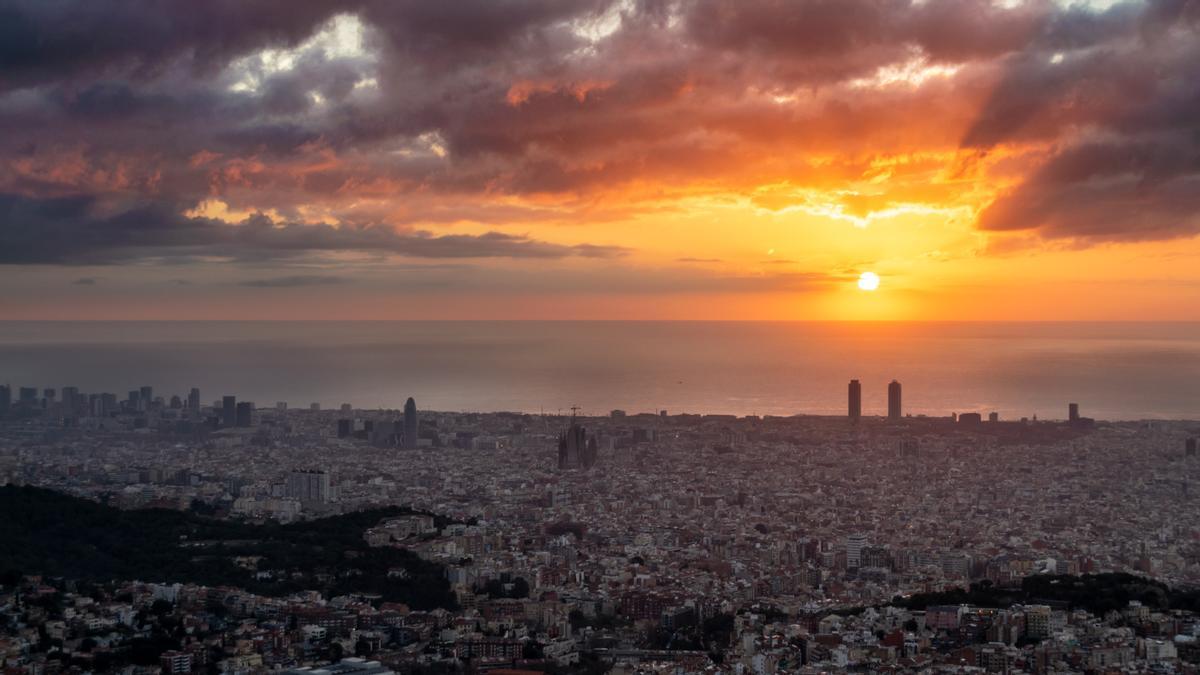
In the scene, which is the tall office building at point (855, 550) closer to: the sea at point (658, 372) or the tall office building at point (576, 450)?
the tall office building at point (576, 450)

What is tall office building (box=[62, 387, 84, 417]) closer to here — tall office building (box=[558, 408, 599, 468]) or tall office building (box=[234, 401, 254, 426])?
tall office building (box=[234, 401, 254, 426])

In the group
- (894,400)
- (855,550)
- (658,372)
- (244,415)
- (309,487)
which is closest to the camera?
(855,550)

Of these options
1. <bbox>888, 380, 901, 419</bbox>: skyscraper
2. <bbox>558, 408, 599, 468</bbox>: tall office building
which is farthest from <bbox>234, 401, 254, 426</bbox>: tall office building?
<bbox>888, 380, 901, 419</bbox>: skyscraper

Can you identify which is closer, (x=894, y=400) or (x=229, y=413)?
(x=229, y=413)

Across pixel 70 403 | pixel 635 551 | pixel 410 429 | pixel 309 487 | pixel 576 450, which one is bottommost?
pixel 635 551

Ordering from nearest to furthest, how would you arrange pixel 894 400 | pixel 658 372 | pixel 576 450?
pixel 576 450
pixel 894 400
pixel 658 372

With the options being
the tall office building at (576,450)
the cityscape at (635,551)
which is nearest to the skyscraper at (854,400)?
the cityscape at (635,551)

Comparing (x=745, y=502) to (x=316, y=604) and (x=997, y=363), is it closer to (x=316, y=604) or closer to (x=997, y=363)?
(x=316, y=604)

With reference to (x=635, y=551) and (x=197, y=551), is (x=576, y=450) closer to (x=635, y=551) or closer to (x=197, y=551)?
(x=635, y=551)

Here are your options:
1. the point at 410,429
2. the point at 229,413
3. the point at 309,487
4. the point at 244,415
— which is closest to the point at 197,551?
the point at 309,487
